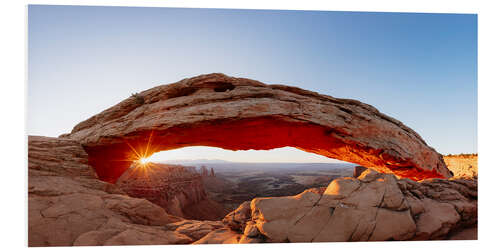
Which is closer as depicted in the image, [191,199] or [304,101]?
[304,101]

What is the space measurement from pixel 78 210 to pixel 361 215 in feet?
26.4

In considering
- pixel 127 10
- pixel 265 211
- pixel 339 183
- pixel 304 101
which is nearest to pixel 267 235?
pixel 265 211

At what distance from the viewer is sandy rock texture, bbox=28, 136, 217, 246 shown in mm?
4640

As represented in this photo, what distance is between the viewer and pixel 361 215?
4.46 meters

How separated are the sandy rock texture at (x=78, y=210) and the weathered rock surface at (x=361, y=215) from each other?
234cm

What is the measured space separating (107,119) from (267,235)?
29.5ft

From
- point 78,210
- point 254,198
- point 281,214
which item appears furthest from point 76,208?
point 281,214

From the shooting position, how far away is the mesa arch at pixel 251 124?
706cm

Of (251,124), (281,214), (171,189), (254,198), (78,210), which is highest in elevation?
(251,124)

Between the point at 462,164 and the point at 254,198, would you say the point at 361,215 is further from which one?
the point at 462,164

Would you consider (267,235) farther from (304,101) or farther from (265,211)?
(304,101)

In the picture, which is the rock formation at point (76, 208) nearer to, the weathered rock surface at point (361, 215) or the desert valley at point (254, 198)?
the desert valley at point (254, 198)

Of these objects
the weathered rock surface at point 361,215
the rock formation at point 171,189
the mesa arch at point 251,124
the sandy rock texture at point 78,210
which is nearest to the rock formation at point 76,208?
the sandy rock texture at point 78,210
